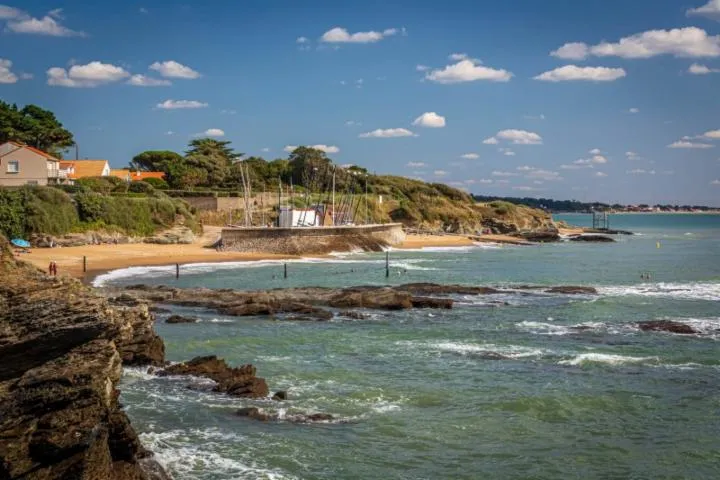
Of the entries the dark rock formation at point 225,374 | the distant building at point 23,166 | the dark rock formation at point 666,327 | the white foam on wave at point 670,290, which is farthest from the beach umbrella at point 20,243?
the dark rock formation at point 666,327

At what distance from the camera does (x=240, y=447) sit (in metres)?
14.3

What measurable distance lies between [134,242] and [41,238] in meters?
8.29

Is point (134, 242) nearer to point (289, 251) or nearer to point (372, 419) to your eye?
point (289, 251)

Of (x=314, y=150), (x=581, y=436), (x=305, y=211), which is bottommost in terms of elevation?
Answer: (x=581, y=436)

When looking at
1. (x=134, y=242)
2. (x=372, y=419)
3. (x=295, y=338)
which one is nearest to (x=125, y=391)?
(x=372, y=419)

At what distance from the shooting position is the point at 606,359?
22.3 m

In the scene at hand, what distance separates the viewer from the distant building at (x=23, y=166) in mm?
68438

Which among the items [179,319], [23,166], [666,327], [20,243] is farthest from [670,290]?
[23,166]

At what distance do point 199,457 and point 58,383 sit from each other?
5.25 meters

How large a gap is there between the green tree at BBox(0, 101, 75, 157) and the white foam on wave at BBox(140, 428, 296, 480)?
2915 inches

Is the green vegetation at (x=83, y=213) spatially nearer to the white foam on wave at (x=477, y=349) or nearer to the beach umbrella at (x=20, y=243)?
the beach umbrella at (x=20, y=243)

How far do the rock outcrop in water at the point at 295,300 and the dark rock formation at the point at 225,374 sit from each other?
9767mm

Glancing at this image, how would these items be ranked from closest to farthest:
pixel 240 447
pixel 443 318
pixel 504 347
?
pixel 240 447, pixel 504 347, pixel 443 318

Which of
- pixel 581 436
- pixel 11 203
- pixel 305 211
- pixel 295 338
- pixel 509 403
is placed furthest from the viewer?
pixel 305 211
